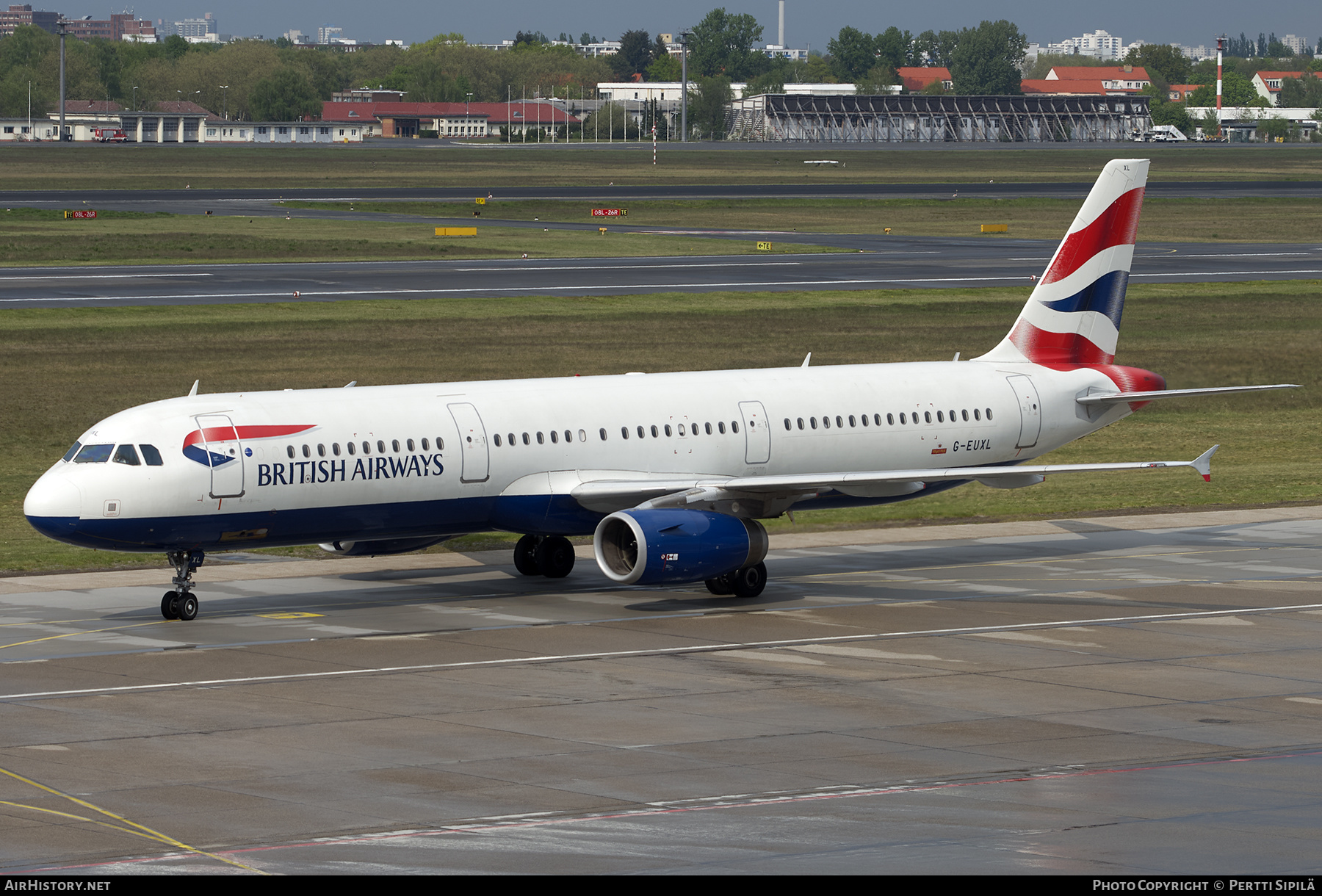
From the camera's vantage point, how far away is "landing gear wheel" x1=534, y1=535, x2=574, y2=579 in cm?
3991

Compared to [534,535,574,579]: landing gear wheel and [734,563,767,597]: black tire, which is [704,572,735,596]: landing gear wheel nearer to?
[734,563,767,597]: black tire

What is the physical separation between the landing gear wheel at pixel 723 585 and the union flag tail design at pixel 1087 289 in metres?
10.2

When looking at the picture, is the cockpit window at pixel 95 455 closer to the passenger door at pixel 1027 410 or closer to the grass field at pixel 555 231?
the passenger door at pixel 1027 410

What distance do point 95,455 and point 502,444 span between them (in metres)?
7.67

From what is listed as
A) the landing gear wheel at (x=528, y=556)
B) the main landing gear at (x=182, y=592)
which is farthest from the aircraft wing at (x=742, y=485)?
the main landing gear at (x=182, y=592)

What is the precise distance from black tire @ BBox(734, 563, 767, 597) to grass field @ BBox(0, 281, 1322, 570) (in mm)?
10600

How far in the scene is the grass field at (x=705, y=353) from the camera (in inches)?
2035

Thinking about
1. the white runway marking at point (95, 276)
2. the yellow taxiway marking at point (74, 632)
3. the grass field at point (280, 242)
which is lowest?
the yellow taxiway marking at point (74, 632)

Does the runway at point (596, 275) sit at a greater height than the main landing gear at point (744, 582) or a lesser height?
greater

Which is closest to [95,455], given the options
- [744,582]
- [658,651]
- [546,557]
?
[546,557]

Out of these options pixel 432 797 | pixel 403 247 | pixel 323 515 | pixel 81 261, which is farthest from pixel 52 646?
pixel 403 247

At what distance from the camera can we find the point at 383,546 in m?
37.7

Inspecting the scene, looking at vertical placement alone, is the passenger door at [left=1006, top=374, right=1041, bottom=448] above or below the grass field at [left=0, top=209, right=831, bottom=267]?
below

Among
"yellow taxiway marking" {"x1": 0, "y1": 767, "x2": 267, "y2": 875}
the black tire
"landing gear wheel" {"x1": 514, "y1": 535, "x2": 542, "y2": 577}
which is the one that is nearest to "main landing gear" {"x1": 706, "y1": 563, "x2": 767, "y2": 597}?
the black tire
